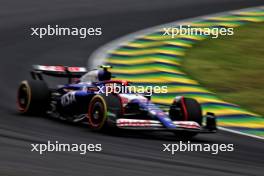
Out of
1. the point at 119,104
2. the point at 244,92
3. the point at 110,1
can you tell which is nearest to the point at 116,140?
the point at 119,104

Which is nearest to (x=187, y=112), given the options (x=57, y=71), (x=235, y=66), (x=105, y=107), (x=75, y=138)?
(x=105, y=107)

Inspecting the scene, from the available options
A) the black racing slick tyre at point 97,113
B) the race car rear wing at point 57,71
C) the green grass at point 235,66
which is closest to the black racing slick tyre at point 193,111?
the black racing slick tyre at point 97,113

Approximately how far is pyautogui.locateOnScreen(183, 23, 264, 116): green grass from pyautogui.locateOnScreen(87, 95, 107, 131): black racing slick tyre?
3.15m

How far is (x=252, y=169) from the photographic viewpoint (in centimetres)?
1051

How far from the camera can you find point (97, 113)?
12531 millimetres

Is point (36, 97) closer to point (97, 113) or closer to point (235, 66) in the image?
point (97, 113)

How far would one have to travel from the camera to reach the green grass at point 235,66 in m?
15.4

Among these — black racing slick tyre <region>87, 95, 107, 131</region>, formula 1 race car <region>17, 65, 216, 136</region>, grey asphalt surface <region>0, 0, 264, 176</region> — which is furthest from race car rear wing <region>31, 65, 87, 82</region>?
black racing slick tyre <region>87, 95, 107, 131</region>

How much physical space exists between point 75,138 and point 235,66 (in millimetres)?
6683

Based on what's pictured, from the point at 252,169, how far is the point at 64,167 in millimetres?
2374

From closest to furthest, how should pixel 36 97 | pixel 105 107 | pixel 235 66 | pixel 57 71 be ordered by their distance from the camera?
1. pixel 105 107
2. pixel 36 97
3. pixel 57 71
4. pixel 235 66

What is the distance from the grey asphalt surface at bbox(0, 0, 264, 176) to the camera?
394 inches

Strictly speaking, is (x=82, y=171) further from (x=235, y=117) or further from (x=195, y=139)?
(x=235, y=117)

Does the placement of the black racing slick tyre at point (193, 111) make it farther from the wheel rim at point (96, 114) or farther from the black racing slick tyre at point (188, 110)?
the wheel rim at point (96, 114)
